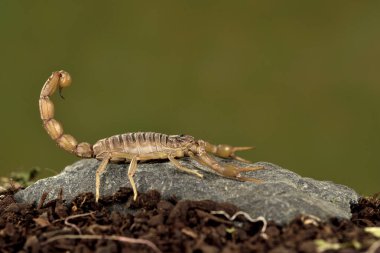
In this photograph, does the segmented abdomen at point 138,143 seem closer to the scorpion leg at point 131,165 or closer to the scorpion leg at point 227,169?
the scorpion leg at point 131,165

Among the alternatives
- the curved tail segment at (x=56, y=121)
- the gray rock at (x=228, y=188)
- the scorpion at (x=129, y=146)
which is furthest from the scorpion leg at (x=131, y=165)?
the curved tail segment at (x=56, y=121)

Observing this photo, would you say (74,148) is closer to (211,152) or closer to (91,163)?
(91,163)

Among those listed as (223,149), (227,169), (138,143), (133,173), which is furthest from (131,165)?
(223,149)

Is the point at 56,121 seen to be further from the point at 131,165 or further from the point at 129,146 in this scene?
the point at 131,165

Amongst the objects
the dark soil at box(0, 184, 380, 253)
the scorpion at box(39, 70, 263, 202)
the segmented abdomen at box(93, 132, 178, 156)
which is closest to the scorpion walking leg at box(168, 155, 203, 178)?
the scorpion at box(39, 70, 263, 202)

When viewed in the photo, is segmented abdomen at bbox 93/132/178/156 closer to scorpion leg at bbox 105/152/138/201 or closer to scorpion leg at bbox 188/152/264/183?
scorpion leg at bbox 105/152/138/201
